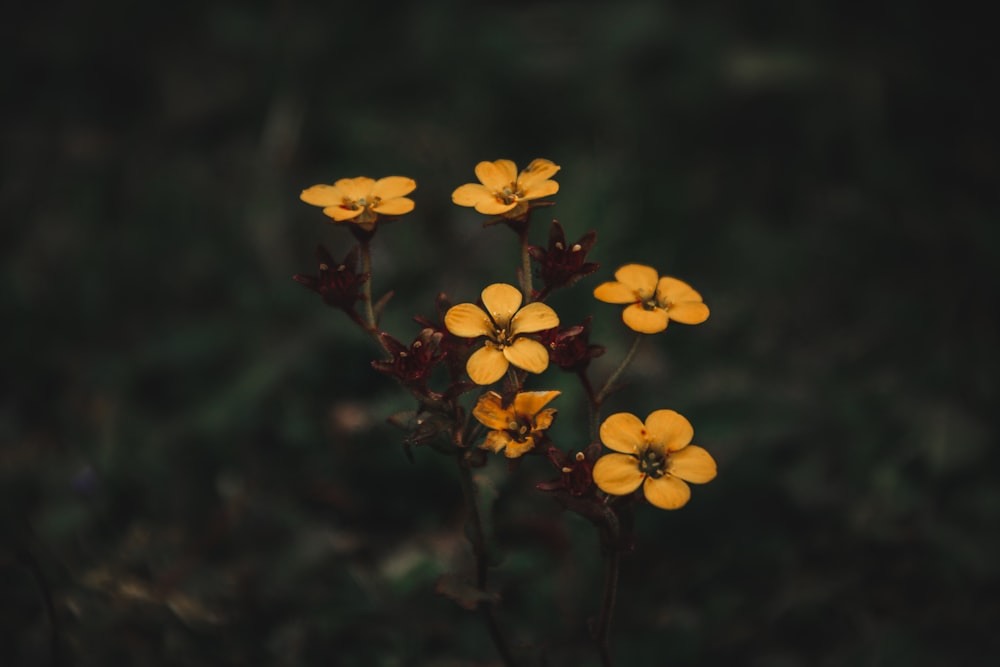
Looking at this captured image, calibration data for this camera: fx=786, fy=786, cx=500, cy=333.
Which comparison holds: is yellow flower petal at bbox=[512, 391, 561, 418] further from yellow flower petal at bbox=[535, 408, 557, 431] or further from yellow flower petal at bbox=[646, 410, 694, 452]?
yellow flower petal at bbox=[646, 410, 694, 452]

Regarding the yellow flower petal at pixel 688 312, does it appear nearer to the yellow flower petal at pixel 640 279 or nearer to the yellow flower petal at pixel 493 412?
the yellow flower petal at pixel 640 279

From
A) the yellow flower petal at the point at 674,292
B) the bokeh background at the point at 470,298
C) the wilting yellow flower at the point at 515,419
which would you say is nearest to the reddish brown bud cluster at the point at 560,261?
the yellow flower petal at the point at 674,292

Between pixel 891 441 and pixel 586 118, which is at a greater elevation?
pixel 586 118

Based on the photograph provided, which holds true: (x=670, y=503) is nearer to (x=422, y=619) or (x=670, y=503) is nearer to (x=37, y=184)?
(x=422, y=619)

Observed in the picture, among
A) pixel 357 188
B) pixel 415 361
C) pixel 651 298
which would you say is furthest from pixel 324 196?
pixel 651 298

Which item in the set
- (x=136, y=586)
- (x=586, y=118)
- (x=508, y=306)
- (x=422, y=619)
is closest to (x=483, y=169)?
(x=508, y=306)

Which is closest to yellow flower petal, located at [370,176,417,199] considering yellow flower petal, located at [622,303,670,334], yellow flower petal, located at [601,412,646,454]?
yellow flower petal, located at [622,303,670,334]
